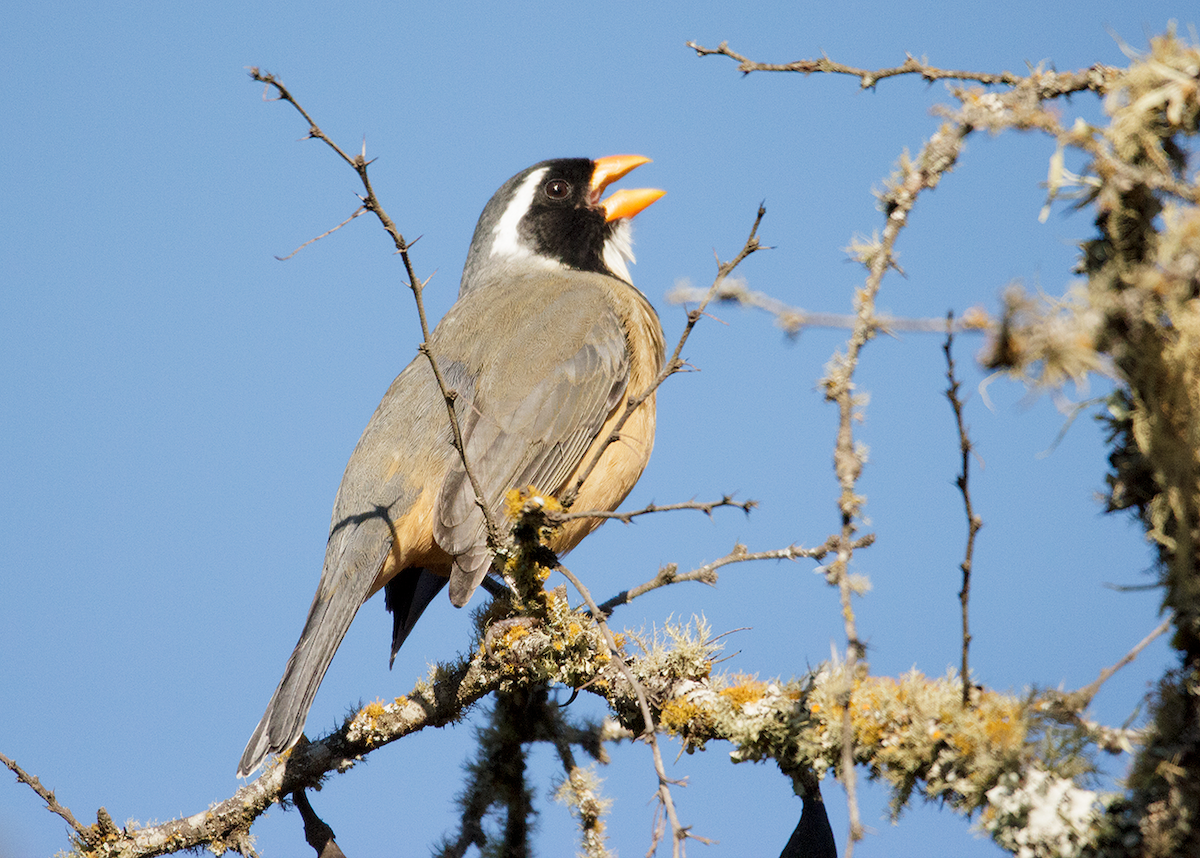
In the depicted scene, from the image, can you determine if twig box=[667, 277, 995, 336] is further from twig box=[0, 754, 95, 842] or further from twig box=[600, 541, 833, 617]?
twig box=[0, 754, 95, 842]

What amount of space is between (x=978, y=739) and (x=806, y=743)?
1.51ft

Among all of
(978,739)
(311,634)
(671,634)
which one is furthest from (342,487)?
(978,739)

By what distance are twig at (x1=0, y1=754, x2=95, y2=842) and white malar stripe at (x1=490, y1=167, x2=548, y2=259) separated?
3468 mm

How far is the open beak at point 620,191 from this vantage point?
573cm

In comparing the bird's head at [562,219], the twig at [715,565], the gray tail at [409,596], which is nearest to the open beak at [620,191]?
the bird's head at [562,219]

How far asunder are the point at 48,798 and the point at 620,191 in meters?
4.02

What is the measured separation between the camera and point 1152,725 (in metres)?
1.93

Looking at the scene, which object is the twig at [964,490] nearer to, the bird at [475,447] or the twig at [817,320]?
the twig at [817,320]

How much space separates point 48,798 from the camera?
3111 mm

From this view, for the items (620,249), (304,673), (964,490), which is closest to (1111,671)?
(964,490)

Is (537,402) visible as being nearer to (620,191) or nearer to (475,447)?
(475,447)

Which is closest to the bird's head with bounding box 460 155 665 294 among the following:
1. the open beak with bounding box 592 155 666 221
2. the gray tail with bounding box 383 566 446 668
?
the open beak with bounding box 592 155 666 221

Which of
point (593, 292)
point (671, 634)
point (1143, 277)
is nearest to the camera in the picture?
point (1143, 277)

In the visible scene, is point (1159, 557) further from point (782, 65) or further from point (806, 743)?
point (782, 65)
